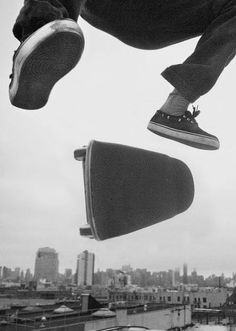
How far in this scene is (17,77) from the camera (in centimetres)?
148

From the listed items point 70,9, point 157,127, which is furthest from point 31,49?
point 157,127

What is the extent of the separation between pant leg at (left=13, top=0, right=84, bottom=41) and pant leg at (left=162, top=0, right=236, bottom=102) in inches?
19.0

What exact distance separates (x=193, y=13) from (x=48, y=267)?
74.9 meters

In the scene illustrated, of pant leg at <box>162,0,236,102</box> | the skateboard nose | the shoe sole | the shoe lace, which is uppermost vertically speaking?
pant leg at <box>162,0,236,102</box>

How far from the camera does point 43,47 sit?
1.38 metres

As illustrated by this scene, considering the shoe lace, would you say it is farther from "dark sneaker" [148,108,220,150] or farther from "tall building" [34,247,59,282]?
"tall building" [34,247,59,282]

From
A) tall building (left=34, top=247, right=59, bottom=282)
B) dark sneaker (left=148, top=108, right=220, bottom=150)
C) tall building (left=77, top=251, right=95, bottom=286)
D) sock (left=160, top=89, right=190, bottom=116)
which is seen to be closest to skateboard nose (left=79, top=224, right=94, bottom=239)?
dark sneaker (left=148, top=108, right=220, bottom=150)

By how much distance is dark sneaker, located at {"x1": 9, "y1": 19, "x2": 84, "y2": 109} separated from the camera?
4.48 feet

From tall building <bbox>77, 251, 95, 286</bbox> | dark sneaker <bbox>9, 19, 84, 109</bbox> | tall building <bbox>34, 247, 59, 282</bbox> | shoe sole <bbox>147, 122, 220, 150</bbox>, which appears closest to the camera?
dark sneaker <bbox>9, 19, 84, 109</bbox>

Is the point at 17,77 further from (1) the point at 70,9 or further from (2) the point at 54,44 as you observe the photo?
(1) the point at 70,9

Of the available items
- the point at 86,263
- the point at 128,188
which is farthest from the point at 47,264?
the point at 128,188

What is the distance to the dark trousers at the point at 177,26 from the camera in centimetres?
166

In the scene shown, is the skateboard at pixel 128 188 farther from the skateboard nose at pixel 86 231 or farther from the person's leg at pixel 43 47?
the person's leg at pixel 43 47

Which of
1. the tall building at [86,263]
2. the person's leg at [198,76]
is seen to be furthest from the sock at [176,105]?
the tall building at [86,263]
